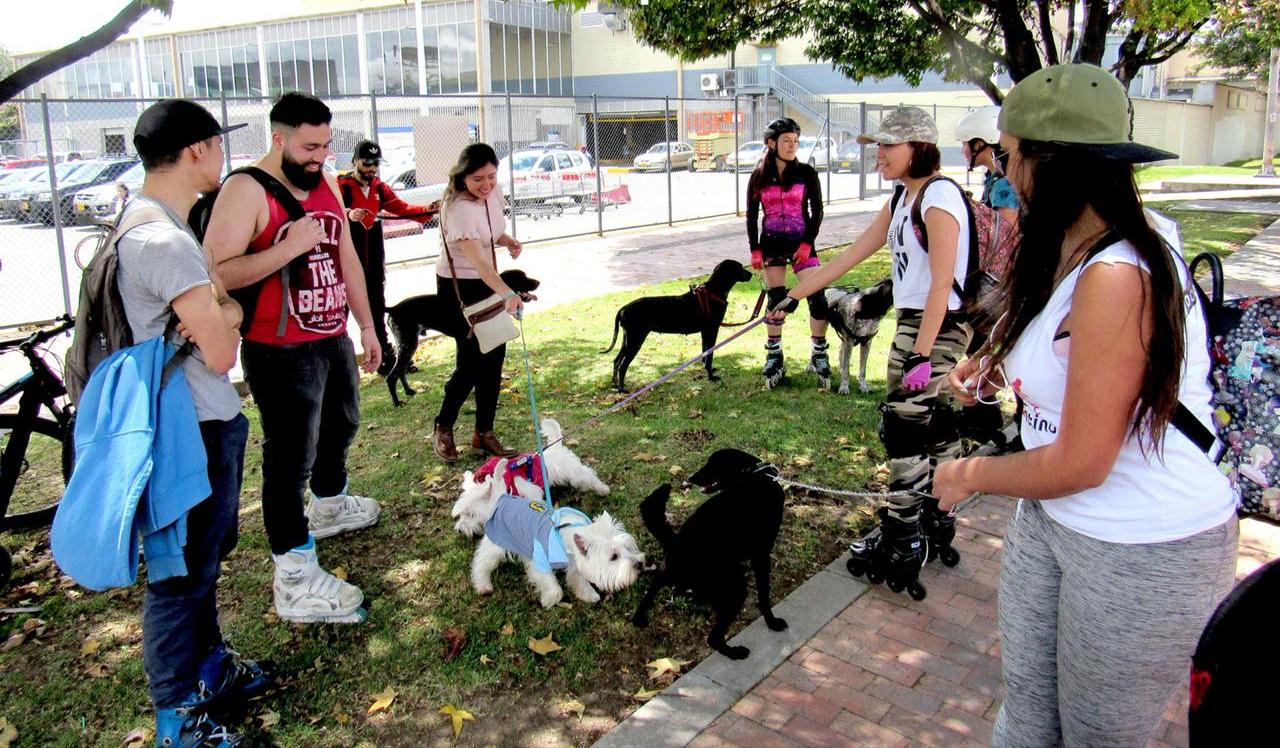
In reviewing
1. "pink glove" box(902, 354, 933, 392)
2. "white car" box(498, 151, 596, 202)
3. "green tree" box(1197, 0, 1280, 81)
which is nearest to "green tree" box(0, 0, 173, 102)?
"pink glove" box(902, 354, 933, 392)

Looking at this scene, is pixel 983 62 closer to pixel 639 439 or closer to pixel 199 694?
pixel 639 439

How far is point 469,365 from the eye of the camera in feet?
17.8

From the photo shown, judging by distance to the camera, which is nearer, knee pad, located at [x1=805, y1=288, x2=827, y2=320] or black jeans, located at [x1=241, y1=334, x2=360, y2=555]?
black jeans, located at [x1=241, y1=334, x2=360, y2=555]

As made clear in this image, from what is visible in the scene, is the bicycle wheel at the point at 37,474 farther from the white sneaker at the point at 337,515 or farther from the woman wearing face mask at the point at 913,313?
the woman wearing face mask at the point at 913,313

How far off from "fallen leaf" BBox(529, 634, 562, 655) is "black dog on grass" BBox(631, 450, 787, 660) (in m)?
0.43

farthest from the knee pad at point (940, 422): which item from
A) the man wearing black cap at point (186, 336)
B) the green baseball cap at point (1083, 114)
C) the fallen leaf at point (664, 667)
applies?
the man wearing black cap at point (186, 336)

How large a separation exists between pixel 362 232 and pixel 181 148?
4510mm

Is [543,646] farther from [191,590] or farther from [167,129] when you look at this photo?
[167,129]

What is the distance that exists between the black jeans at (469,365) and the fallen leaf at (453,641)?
2.03 meters

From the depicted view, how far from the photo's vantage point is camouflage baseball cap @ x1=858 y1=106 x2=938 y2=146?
3.66 meters

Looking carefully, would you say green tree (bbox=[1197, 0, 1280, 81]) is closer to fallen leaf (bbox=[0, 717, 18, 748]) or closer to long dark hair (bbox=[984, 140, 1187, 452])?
long dark hair (bbox=[984, 140, 1187, 452])

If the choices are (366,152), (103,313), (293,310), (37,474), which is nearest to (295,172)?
(293,310)

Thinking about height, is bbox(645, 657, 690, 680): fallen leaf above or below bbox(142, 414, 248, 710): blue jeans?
below

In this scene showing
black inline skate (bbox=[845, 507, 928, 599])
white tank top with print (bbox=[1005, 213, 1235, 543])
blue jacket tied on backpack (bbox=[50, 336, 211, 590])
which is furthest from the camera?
black inline skate (bbox=[845, 507, 928, 599])
